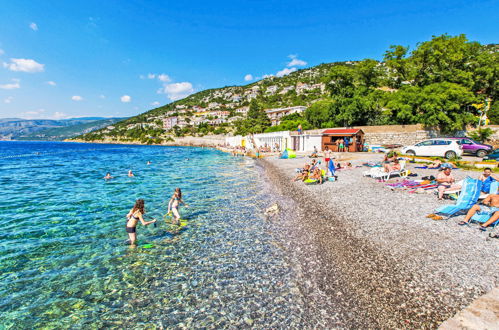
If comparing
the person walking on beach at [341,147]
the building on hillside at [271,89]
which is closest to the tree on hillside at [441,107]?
the person walking on beach at [341,147]

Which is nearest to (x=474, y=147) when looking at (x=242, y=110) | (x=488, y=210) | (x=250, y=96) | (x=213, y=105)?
(x=488, y=210)

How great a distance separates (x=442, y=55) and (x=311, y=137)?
21.6 m

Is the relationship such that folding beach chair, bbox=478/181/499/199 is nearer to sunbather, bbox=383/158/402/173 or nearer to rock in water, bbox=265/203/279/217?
sunbather, bbox=383/158/402/173

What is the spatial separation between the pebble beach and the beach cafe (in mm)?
21390

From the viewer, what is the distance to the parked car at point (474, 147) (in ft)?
66.2

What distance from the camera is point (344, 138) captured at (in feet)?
98.0

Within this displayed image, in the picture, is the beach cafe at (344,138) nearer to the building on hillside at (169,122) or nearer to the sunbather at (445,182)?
the sunbather at (445,182)

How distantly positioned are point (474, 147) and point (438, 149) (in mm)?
4336

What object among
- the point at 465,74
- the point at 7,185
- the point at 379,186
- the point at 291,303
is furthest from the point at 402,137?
the point at 7,185

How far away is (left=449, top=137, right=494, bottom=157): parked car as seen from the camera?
20.2 m

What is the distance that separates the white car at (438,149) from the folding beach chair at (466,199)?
46.4 feet

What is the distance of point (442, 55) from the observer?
3356 cm

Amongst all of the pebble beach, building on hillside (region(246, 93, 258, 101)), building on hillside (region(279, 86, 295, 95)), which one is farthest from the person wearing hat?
building on hillside (region(246, 93, 258, 101))

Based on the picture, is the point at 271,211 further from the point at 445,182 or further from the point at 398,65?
the point at 398,65
